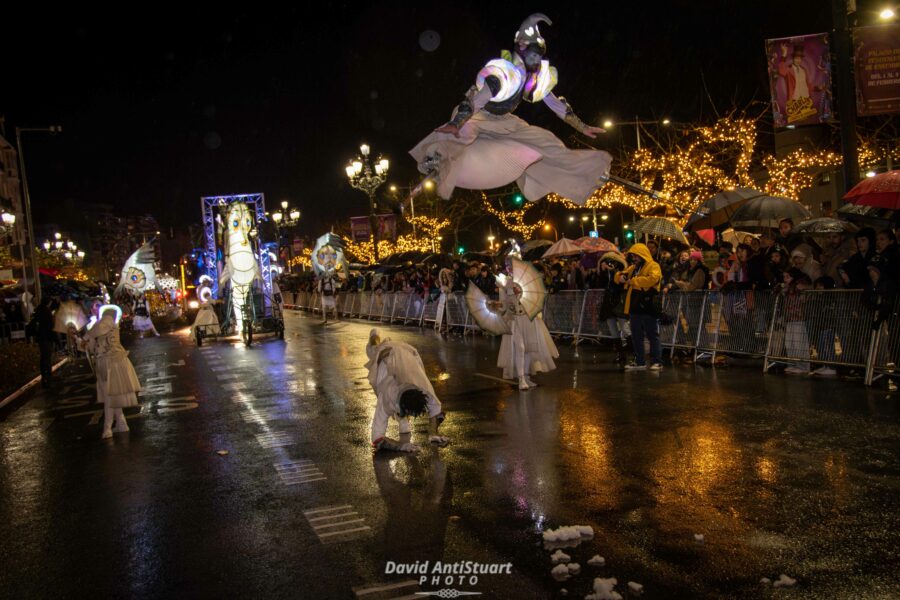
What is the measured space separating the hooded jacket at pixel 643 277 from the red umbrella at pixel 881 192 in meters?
3.11

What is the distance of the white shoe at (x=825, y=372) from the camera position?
11.1m

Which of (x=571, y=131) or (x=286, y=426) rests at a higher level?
(x=571, y=131)

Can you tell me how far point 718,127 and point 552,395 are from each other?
17.6m

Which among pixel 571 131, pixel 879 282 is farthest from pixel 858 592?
pixel 571 131

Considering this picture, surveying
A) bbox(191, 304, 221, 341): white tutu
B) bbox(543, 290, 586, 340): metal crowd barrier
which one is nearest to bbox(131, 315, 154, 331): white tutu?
bbox(191, 304, 221, 341): white tutu

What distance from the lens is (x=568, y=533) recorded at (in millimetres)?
4992

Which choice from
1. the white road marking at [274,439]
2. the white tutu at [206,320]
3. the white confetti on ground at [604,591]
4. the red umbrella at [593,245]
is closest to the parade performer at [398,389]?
the white road marking at [274,439]

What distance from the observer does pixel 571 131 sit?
33906mm

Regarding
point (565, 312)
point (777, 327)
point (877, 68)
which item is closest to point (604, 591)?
point (777, 327)

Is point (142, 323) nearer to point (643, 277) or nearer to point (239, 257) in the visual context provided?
point (239, 257)

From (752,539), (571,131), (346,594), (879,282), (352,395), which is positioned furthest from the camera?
(571,131)

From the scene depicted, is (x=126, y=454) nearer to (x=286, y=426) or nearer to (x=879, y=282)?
(x=286, y=426)

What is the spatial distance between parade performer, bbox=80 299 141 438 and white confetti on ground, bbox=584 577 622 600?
25.3ft

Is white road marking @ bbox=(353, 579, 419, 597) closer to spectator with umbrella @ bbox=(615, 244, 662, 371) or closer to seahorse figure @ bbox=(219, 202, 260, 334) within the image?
spectator with umbrella @ bbox=(615, 244, 662, 371)
